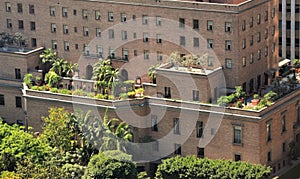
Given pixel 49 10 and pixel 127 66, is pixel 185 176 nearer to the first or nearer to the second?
pixel 127 66

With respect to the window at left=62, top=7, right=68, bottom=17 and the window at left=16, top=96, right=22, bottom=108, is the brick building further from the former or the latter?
the window at left=16, top=96, right=22, bottom=108

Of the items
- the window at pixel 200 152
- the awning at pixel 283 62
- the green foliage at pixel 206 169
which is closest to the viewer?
the green foliage at pixel 206 169

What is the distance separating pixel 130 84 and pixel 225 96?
12.6 metres

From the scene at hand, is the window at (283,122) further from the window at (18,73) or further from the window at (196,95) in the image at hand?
the window at (18,73)

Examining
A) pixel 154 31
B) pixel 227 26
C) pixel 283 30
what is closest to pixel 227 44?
pixel 227 26

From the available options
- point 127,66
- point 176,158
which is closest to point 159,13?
point 127,66

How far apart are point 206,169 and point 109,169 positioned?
10710 millimetres

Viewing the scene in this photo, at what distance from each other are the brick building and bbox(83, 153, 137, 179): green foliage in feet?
52.7

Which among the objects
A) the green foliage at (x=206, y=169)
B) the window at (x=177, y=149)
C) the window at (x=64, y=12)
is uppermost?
the window at (x=64, y=12)

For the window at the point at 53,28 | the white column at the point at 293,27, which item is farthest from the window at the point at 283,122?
the window at the point at 53,28

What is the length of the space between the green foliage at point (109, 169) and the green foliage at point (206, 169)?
4.03 meters

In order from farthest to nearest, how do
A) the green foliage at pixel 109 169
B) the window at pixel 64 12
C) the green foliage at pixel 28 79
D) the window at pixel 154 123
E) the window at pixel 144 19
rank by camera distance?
1. the window at pixel 64 12
2. the green foliage at pixel 28 79
3. the window at pixel 144 19
4. the window at pixel 154 123
5. the green foliage at pixel 109 169

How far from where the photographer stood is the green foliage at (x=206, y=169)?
376 feet

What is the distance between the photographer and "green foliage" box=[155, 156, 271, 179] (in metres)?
115
